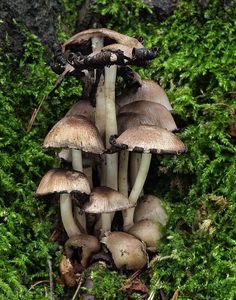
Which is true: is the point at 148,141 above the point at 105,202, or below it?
above

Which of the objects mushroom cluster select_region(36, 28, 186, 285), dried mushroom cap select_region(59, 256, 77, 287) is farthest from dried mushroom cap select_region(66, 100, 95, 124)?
dried mushroom cap select_region(59, 256, 77, 287)

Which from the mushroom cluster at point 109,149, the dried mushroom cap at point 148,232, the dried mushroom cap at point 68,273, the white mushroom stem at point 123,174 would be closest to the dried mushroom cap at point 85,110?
the mushroom cluster at point 109,149

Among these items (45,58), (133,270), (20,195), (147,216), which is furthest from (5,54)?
(133,270)

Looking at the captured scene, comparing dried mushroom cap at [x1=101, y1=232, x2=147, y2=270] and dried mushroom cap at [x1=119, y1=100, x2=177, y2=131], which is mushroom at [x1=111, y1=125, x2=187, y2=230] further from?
dried mushroom cap at [x1=101, y1=232, x2=147, y2=270]

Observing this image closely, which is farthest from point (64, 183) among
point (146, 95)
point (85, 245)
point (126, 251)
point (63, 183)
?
point (146, 95)

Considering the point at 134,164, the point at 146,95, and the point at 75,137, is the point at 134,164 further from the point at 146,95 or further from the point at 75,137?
the point at 75,137

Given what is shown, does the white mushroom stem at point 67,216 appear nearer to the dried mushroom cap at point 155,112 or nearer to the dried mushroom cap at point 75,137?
the dried mushroom cap at point 75,137

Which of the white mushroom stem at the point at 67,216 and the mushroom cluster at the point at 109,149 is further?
the white mushroom stem at the point at 67,216
